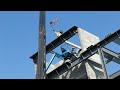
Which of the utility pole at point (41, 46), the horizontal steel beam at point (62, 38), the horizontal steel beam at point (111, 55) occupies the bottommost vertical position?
the utility pole at point (41, 46)

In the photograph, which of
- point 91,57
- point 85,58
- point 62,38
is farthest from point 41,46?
point 91,57

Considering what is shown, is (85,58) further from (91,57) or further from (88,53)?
(91,57)

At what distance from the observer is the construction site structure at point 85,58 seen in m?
22.0

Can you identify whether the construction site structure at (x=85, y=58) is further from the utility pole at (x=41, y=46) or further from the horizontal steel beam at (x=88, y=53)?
the utility pole at (x=41, y=46)

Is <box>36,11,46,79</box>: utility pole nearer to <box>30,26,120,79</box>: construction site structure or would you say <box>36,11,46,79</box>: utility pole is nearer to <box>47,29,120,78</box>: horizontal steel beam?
<box>30,26,120,79</box>: construction site structure

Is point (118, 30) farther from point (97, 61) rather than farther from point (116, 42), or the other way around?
point (97, 61)

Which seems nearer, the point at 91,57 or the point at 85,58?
the point at 85,58

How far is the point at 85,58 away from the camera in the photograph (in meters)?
Answer: 22.6

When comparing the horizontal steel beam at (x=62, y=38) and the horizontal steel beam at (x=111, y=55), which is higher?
the horizontal steel beam at (x=62, y=38)

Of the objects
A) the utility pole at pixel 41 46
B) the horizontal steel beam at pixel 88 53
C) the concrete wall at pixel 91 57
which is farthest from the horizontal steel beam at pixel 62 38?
the utility pole at pixel 41 46
